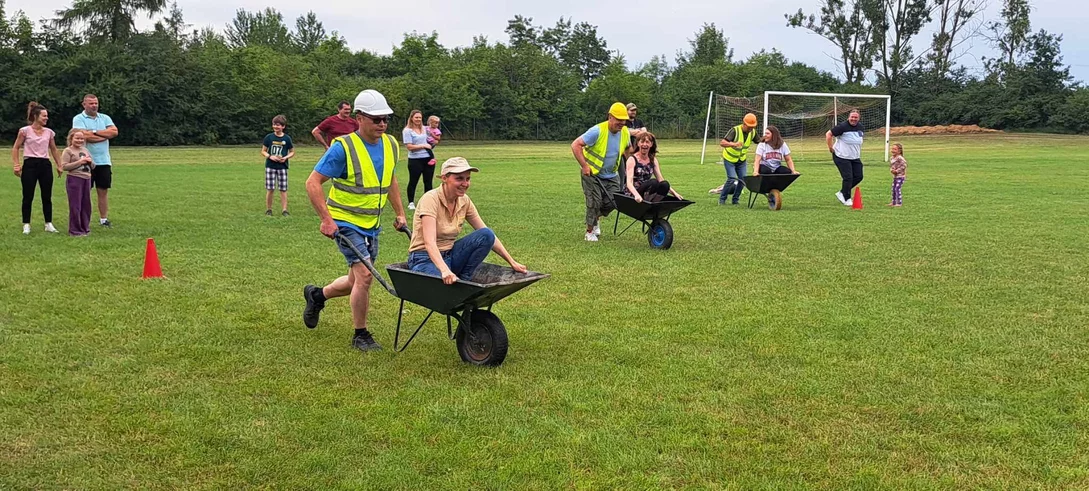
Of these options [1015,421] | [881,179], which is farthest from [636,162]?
[881,179]

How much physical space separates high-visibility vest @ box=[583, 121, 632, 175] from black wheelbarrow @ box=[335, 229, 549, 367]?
487 cm

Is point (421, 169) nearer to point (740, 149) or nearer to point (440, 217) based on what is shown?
point (740, 149)

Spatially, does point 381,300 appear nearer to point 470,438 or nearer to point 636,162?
point 470,438

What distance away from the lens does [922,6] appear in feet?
219

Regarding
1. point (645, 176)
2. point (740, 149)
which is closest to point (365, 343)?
point (645, 176)

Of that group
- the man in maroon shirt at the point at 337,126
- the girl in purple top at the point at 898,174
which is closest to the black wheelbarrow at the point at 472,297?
the man in maroon shirt at the point at 337,126

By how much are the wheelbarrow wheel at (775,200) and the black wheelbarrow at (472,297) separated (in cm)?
980

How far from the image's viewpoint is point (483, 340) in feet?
17.2

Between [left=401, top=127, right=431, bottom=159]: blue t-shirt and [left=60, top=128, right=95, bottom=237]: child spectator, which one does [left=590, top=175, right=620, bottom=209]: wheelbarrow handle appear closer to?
[left=401, top=127, right=431, bottom=159]: blue t-shirt

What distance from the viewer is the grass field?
381 cm

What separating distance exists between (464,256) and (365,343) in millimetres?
931

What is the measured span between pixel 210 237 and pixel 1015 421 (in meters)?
8.86

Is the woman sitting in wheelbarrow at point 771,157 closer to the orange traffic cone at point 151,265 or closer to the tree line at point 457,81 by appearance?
the orange traffic cone at point 151,265

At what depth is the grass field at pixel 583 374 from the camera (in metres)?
3.81
